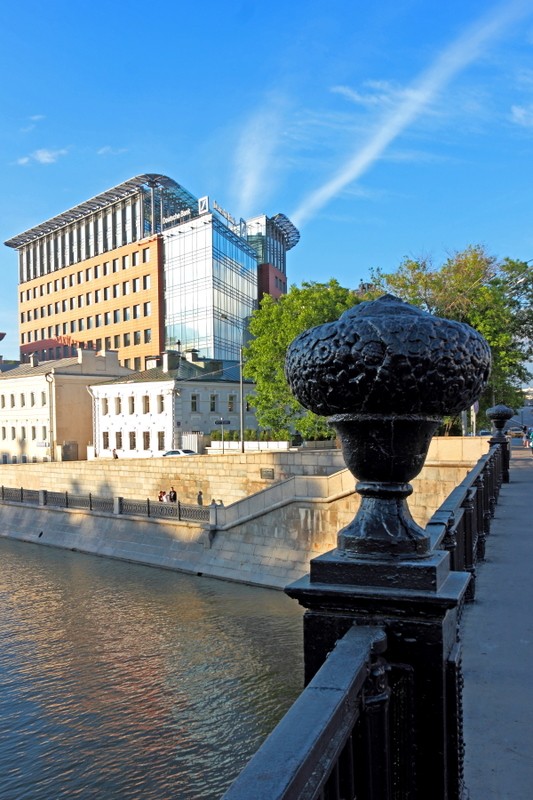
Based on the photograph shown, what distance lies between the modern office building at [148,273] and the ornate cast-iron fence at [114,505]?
23.4 m

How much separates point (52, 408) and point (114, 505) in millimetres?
21657

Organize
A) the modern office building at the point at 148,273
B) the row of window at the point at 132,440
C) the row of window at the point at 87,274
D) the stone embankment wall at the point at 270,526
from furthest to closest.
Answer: the row of window at the point at 87,274 → the modern office building at the point at 148,273 → the row of window at the point at 132,440 → the stone embankment wall at the point at 270,526

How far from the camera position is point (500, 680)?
392 cm

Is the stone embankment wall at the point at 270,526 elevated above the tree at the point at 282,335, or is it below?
below

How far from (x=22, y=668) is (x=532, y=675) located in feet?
45.6

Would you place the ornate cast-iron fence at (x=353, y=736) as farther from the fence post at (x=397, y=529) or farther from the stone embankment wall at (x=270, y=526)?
the stone embankment wall at (x=270, y=526)

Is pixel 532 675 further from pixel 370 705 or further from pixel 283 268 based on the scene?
pixel 283 268

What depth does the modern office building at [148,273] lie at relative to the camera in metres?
56.7

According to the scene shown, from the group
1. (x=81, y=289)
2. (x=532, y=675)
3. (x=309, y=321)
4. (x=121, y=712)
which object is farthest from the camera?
(x=81, y=289)

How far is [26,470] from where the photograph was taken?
4062cm

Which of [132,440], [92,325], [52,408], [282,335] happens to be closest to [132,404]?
[132,440]

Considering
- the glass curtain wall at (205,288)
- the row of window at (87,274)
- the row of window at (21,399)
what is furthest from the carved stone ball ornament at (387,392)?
the row of window at (87,274)

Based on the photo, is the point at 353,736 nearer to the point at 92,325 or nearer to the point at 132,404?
the point at 132,404

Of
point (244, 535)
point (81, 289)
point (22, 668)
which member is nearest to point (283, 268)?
point (81, 289)
